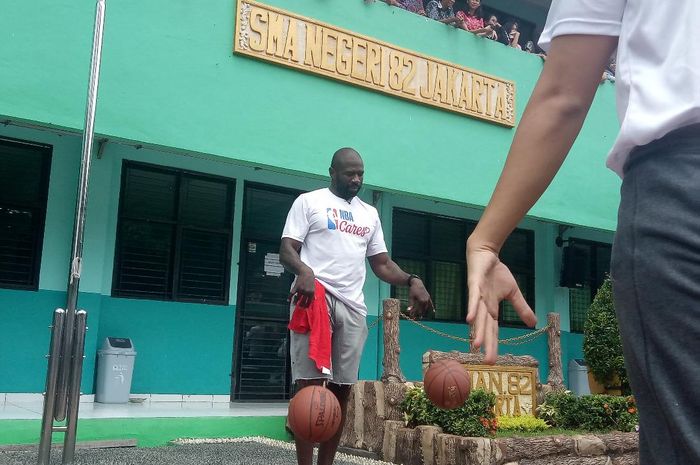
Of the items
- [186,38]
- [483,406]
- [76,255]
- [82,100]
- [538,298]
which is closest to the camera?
[76,255]

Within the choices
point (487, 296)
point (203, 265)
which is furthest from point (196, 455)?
point (487, 296)

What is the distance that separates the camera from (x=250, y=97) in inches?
292

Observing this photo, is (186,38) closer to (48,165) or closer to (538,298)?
(48,165)

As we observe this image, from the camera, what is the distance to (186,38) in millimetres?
7086

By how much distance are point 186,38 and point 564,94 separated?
6240 mm

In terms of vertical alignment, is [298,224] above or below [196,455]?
above

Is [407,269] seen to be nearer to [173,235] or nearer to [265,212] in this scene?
[265,212]

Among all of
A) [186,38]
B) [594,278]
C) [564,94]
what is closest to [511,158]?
[564,94]

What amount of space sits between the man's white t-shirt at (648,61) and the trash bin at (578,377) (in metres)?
10.8

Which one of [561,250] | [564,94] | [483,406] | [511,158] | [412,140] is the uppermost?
[412,140]

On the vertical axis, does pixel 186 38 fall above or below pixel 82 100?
above

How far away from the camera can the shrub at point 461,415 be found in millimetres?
5672

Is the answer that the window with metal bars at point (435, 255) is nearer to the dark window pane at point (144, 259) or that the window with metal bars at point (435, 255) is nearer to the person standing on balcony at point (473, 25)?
the person standing on balcony at point (473, 25)

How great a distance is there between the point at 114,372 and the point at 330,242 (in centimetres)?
399
